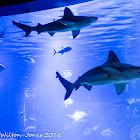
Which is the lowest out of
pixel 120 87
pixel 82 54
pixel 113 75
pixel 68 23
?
pixel 82 54

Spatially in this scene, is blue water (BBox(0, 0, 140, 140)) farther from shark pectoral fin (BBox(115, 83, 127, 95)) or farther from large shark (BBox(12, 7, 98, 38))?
large shark (BBox(12, 7, 98, 38))

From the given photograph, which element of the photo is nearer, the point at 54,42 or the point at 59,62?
the point at 54,42

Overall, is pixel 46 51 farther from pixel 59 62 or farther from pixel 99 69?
pixel 99 69

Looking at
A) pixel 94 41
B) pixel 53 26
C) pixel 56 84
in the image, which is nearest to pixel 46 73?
pixel 56 84

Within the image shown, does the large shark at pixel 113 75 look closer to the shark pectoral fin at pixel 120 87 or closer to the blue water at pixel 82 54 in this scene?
the shark pectoral fin at pixel 120 87

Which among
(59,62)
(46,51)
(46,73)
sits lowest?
(46,73)

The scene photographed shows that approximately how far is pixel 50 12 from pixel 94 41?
766cm

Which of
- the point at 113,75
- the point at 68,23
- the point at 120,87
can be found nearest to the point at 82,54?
the point at 120,87

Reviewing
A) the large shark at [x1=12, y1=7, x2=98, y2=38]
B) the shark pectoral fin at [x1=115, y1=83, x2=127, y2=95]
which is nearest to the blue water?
the shark pectoral fin at [x1=115, y1=83, x2=127, y2=95]

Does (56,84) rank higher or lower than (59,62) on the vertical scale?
lower

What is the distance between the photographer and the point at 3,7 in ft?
18.5

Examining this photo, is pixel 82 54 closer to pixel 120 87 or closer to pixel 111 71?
pixel 120 87

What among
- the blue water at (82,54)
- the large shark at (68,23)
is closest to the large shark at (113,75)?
the large shark at (68,23)

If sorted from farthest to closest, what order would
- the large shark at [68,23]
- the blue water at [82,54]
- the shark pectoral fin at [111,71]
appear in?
the blue water at [82,54] → the large shark at [68,23] → the shark pectoral fin at [111,71]
